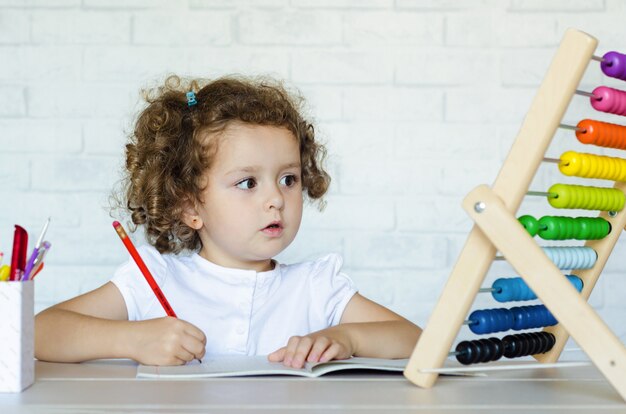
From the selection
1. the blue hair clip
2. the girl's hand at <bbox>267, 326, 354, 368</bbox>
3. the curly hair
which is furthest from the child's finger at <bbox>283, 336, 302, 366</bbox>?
the blue hair clip

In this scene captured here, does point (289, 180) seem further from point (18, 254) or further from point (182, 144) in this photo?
point (18, 254)

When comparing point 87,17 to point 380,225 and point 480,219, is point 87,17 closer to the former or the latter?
point 380,225

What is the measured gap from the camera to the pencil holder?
34.7 inches

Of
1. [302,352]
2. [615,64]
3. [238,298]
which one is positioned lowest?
[238,298]

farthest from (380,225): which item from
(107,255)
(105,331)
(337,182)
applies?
(105,331)

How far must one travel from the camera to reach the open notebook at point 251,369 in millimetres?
990

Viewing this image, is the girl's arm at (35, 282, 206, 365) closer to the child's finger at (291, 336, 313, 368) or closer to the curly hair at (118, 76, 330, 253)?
the child's finger at (291, 336, 313, 368)

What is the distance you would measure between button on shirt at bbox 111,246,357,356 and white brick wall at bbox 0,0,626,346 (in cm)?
66

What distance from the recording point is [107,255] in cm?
235

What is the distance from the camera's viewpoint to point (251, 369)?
1021 mm

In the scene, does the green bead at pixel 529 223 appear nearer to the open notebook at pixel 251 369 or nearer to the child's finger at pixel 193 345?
the open notebook at pixel 251 369

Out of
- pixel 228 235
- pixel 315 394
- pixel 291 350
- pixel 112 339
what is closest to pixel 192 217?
pixel 228 235

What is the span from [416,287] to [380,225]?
189 mm

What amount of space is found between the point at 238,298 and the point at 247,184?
0.70 feet
